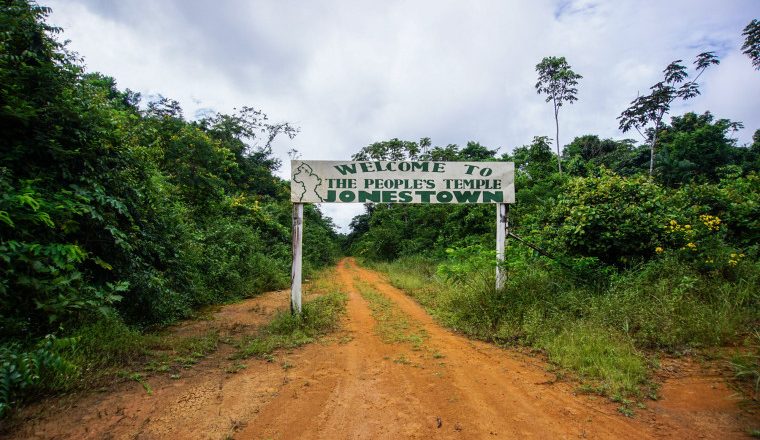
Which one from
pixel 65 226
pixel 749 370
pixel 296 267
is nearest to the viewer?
pixel 749 370

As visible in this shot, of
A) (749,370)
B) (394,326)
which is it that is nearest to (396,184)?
(394,326)

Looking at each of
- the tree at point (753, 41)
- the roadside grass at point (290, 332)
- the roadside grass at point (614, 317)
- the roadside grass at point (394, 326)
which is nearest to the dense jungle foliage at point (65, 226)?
the roadside grass at point (290, 332)

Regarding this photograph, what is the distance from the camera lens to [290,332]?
5633 millimetres

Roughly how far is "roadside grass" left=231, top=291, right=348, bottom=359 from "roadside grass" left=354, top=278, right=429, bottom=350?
2.88ft

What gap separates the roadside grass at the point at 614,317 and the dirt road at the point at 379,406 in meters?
0.33

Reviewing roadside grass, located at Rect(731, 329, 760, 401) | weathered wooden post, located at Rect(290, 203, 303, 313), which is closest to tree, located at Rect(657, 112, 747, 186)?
roadside grass, located at Rect(731, 329, 760, 401)

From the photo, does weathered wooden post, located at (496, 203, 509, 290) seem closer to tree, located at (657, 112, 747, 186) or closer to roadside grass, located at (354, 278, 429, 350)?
roadside grass, located at (354, 278, 429, 350)

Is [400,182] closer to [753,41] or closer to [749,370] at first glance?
[749,370]

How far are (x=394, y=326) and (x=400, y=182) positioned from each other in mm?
2704

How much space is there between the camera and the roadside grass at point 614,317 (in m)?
3.62

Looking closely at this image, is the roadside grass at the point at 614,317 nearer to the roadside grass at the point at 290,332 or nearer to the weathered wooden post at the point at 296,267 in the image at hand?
the roadside grass at the point at 290,332

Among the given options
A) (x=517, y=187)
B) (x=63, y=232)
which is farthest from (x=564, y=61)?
(x=63, y=232)

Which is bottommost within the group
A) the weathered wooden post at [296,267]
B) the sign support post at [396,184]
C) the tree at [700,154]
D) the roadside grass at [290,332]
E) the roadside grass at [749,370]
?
the roadside grass at [290,332]

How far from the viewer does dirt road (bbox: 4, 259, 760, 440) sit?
2605 millimetres
